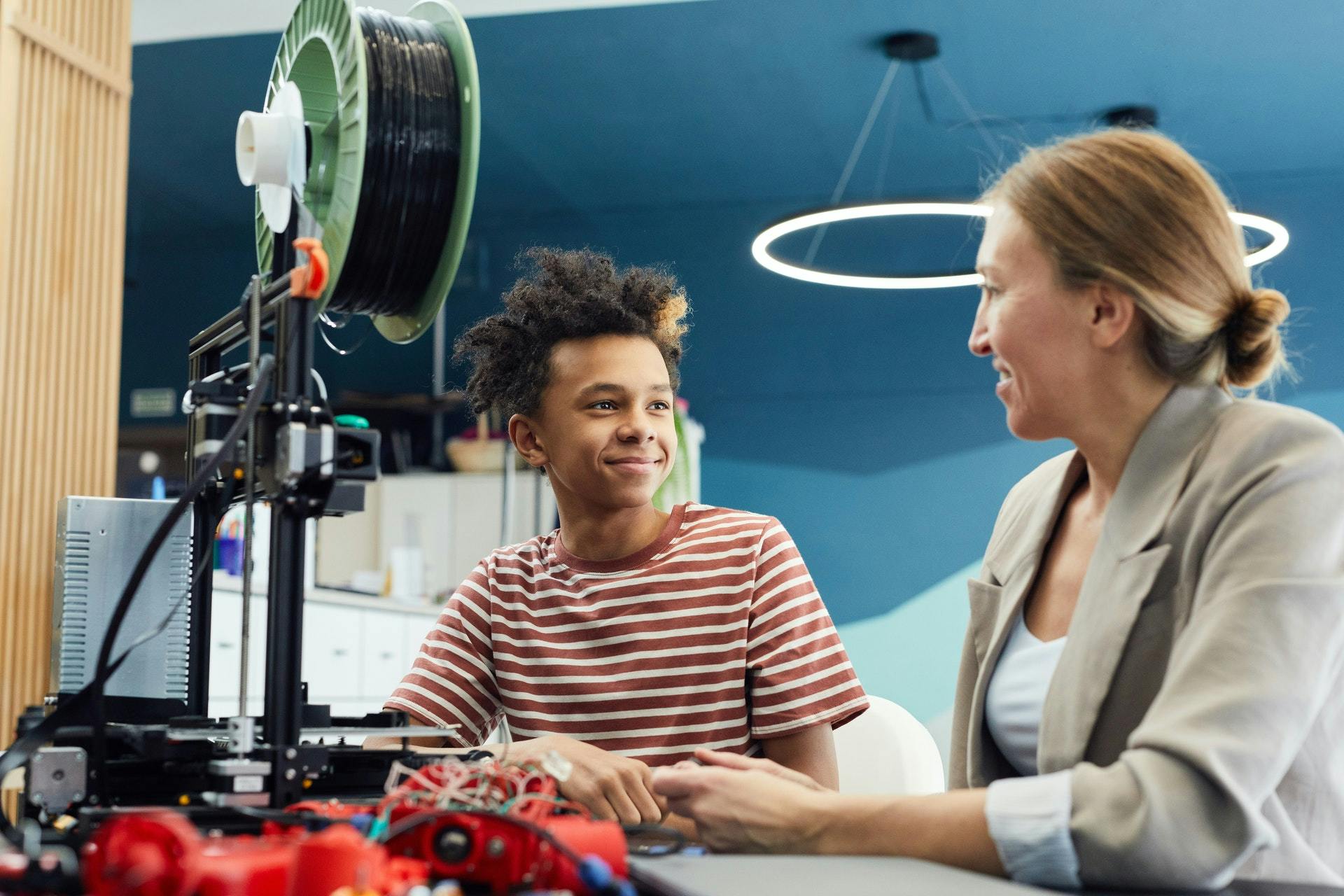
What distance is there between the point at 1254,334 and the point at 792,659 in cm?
62

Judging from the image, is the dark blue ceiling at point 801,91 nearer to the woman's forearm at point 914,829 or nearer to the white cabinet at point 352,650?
the white cabinet at point 352,650

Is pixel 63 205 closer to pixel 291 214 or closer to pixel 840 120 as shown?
pixel 291 214

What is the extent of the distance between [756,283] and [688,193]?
1.91 feet

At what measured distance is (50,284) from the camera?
3045 millimetres

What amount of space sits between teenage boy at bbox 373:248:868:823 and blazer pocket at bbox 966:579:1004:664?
8.4 inches

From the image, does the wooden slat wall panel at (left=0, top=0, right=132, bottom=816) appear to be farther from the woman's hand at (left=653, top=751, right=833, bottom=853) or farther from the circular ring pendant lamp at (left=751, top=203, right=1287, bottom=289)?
the woman's hand at (left=653, top=751, right=833, bottom=853)

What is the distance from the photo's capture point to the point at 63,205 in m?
3.09

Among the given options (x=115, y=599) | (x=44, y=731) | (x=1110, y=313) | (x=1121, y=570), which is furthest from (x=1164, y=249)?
(x=115, y=599)

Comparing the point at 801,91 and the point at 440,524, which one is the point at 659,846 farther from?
the point at 440,524

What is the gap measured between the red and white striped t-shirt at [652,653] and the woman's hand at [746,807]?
1.48ft

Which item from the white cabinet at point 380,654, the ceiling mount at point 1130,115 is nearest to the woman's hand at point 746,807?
the white cabinet at point 380,654

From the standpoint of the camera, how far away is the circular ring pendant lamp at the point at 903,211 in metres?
3.98

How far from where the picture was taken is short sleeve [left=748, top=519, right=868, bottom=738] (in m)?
1.48

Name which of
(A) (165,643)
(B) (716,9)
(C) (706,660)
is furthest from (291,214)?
(B) (716,9)
